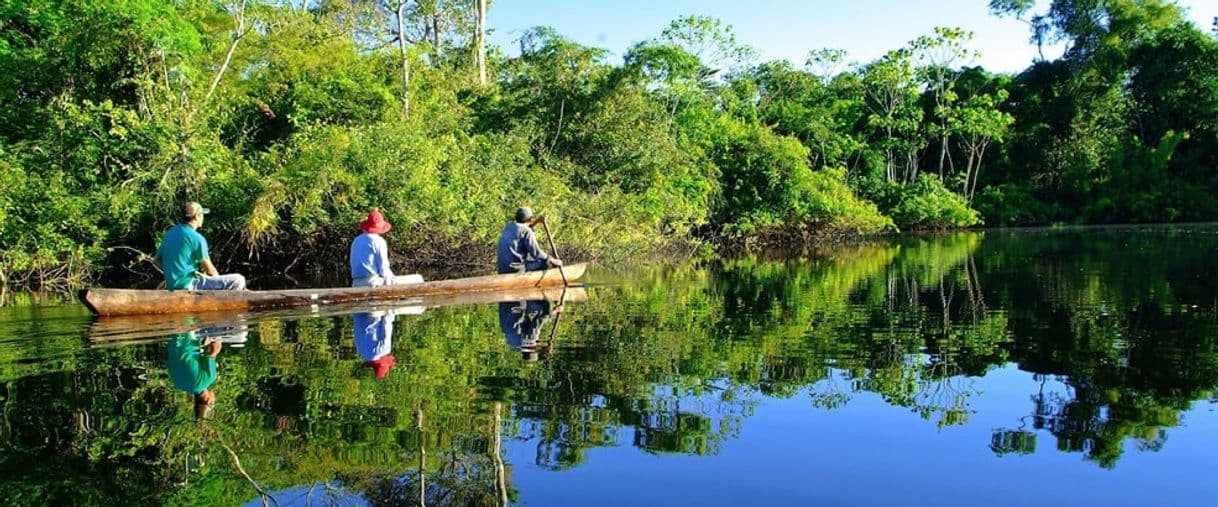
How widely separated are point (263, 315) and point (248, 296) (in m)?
0.44

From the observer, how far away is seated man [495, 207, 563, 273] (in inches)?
555

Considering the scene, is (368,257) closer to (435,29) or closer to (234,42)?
(234,42)

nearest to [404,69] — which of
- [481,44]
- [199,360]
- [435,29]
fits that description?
[481,44]

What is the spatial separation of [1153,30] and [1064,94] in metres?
4.01

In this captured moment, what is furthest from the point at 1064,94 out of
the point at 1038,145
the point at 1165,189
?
the point at 1165,189

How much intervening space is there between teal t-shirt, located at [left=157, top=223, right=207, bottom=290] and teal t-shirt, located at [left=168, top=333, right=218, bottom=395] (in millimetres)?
1925

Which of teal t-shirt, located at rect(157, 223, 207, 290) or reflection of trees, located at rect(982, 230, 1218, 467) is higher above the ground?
teal t-shirt, located at rect(157, 223, 207, 290)

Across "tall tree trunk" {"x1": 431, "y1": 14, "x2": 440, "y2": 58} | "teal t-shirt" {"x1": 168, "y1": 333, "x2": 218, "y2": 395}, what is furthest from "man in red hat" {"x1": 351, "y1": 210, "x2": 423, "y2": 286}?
"tall tree trunk" {"x1": 431, "y1": 14, "x2": 440, "y2": 58}

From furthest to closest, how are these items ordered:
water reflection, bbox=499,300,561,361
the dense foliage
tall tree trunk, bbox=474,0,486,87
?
tall tree trunk, bbox=474,0,486,87
the dense foliage
water reflection, bbox=499,300,561,361

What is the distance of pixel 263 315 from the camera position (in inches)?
431

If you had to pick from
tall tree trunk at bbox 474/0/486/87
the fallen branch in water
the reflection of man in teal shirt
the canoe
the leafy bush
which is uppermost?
tall tree trunk at bbox 474/0/486/87

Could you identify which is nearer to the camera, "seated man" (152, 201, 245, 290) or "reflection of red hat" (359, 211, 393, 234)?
"seated man" (152, 201, 245, 290)

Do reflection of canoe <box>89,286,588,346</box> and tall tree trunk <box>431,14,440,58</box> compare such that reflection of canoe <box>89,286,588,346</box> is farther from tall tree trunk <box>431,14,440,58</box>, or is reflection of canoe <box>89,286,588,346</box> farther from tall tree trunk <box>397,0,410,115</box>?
tall tree trunk <box>431,14,440,58</box>

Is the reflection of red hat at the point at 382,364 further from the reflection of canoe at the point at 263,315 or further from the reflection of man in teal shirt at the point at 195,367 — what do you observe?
the reflection of canoe at the point at 263,315
